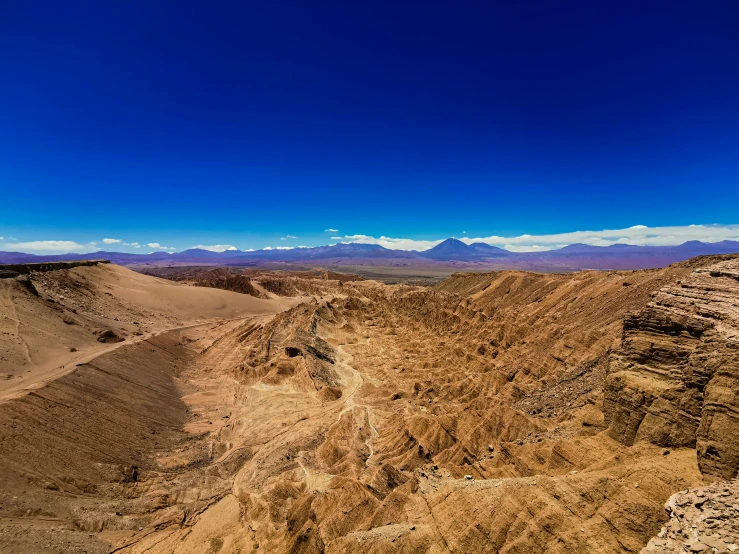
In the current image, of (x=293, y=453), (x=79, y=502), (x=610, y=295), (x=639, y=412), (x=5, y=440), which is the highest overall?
(x=610, y=295)

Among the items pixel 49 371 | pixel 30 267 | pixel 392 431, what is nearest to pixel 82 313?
pixel 30 267

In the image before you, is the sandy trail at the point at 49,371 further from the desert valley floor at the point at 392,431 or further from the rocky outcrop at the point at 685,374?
the rocky outcrop at the point at 685,374

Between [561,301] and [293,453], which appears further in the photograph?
[561,301]

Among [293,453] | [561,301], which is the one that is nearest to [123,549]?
[293,453]

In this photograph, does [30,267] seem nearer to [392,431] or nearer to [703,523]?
[392,431]

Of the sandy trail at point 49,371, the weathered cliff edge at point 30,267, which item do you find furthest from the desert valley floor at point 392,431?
the weathered cliff edge at point 30,267

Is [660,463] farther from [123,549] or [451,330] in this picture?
[451,330]
